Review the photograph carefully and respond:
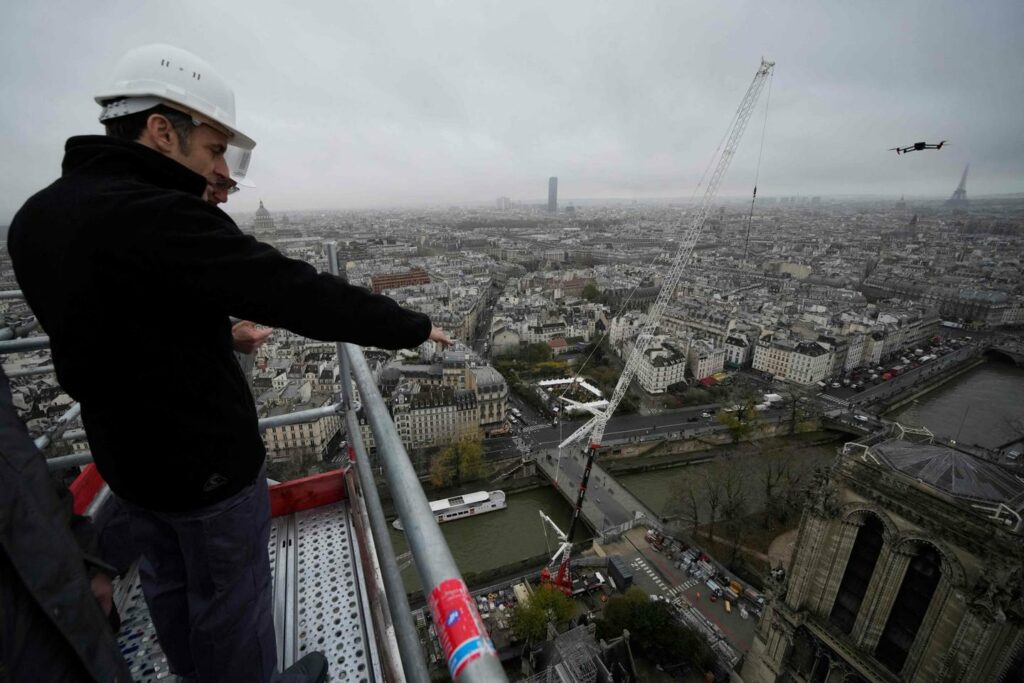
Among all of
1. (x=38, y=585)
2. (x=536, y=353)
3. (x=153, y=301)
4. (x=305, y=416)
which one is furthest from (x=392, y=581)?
(x=536, y=353)

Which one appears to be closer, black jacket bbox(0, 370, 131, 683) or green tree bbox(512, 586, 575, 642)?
black jacket bbox(0, 370, 131, 683)

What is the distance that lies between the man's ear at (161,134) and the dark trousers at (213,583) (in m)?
0.64

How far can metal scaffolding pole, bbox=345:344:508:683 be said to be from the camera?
521 millimetres

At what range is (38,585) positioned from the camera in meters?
0.62

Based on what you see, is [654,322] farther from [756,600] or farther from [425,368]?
[756,600]

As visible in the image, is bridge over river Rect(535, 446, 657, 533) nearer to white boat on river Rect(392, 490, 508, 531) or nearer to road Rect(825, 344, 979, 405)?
white boat on river Rect(392, 490, 508, 531)

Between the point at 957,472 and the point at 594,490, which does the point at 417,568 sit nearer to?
the point at 957,472

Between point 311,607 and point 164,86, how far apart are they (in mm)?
1535

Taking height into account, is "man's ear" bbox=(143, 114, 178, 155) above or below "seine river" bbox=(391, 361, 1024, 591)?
above

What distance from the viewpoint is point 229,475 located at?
85cm

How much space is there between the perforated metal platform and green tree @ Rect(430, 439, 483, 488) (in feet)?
34.1

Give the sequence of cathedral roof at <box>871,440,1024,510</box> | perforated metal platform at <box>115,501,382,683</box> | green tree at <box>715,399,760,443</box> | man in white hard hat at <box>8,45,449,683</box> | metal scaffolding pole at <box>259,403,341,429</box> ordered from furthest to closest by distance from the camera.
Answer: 1. green tree at <box>715,399,760,443</box>
2. cathedral roof at <box>871,440,1024,510</box>
3. metal scaffolding pole at <box>259,403,341,429</box>
4. perforated metal platform at <box>115,501,382,683</box>
5. man in white hard hat at <box>8,45,449,683</box>

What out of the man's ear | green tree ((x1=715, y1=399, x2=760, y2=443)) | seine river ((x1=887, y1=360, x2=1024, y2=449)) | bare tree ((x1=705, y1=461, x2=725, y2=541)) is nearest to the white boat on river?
bare tree ((x1=705, y1=461, x2=725, y2=541))

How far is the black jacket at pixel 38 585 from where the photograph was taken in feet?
1.97
